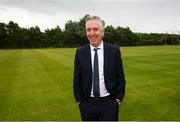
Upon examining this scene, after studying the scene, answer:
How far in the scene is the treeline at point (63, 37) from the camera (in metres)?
105

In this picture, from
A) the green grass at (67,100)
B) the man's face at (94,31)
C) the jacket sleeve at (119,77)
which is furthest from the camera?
the green grass at (67,100)

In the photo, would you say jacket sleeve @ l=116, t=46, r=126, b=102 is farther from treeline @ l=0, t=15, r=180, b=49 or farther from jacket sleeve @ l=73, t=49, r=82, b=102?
treeline @ l=0, t=15, r=180, b=49

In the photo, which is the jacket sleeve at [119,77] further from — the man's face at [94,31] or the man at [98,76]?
the man's face at [94,31]

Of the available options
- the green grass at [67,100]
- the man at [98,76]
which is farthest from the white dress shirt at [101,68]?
the green grass at [67,100]

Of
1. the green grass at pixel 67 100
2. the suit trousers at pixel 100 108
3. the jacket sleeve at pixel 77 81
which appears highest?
the jacket sleeve at pixel 77 81

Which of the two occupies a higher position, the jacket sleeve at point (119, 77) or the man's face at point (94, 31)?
the man's face at point (94, 31)

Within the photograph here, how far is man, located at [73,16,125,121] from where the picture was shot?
14.2ft

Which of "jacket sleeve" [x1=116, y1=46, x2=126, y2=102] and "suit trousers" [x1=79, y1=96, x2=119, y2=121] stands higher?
"jacket sleeve" [x1=116, y1=46, x2=126, y2=102]

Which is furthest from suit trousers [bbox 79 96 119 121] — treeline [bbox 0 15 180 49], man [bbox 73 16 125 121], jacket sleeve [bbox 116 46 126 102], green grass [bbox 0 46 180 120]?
treeline [bbox 0 15 180 49]

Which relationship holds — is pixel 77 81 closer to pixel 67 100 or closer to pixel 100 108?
pixel 100 108

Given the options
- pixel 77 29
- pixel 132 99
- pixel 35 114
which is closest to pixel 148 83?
pixel 132 99

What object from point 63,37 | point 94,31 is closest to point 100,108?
point 94,31

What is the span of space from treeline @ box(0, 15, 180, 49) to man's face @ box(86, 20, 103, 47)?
10059 cm

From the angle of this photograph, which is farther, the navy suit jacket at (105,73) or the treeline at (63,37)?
the treeline at (63,37)
